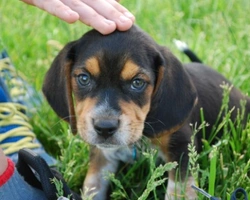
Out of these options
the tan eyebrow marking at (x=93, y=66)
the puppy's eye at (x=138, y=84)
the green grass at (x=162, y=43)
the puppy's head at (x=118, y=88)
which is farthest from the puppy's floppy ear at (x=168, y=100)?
the tan eyebrow marking at (x=93, y=66)

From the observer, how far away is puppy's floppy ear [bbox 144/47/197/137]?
11.9 feet

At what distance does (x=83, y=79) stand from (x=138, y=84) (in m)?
0.32

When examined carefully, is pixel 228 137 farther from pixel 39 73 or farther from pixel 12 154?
pixel 39 73

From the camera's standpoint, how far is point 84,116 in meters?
3.41

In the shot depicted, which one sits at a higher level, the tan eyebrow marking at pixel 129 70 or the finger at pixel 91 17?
the finger at pixel 91 17

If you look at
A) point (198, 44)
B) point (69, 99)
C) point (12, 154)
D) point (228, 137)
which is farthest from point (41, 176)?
point (198, 44)

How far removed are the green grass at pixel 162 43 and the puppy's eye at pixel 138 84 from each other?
1.71 ft

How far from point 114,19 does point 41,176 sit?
97 cm

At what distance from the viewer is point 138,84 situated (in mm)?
3506

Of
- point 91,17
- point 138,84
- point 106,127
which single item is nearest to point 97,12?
point 91,17

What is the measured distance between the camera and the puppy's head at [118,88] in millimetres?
3357

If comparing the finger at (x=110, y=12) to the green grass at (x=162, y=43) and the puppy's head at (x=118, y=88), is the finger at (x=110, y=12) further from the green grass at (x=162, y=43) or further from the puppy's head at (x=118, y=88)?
the green grass at (x=162, y=43)

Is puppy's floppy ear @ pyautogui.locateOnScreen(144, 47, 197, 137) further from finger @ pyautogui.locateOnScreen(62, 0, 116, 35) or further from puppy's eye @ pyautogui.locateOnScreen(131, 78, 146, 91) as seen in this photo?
finger @ pyautogui.locateOnScreen(62, 0, 116, 35)

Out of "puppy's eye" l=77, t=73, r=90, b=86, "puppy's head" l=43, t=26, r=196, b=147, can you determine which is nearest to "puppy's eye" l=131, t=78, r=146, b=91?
"puppy's head" l=43, t=26, r=196, b=147
